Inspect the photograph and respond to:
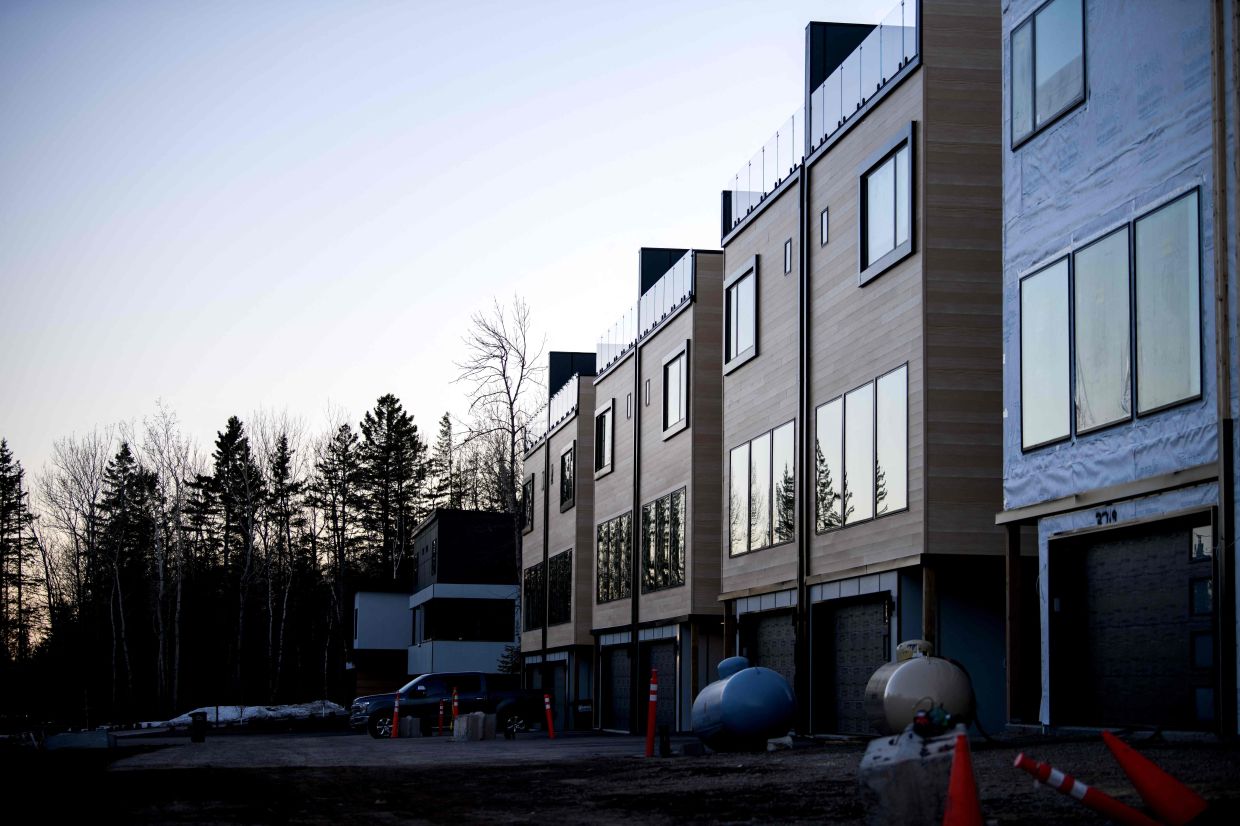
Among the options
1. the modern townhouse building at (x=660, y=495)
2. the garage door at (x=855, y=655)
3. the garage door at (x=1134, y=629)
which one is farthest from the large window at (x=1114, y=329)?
the modern townhouse building at (x=660, y=495)

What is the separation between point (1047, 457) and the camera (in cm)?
1909

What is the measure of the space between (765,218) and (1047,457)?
44.3 feet

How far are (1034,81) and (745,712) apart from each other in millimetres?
9844

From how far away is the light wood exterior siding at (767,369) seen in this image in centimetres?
2928

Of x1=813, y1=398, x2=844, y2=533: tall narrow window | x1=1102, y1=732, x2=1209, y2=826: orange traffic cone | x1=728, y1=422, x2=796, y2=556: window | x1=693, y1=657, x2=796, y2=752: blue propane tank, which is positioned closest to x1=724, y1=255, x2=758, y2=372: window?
x1=728, y1=422, x2=796, y2=556: window

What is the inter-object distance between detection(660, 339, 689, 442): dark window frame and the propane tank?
1913 cm

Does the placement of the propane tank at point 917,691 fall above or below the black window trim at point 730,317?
below

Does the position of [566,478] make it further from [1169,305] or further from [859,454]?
[1169,305]

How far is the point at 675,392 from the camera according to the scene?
3862 cm

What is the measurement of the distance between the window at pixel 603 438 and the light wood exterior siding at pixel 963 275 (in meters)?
23.1

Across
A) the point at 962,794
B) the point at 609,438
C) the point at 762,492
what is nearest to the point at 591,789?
the point at 962,794

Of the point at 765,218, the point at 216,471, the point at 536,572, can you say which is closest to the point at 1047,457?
the point at 765,218

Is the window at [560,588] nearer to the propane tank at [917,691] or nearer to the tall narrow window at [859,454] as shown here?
the tall narrow window at [859,454]

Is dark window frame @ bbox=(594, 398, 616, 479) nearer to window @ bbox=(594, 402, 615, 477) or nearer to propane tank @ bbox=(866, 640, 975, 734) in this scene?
window @ bbox=(594, 402, 615, 477)
